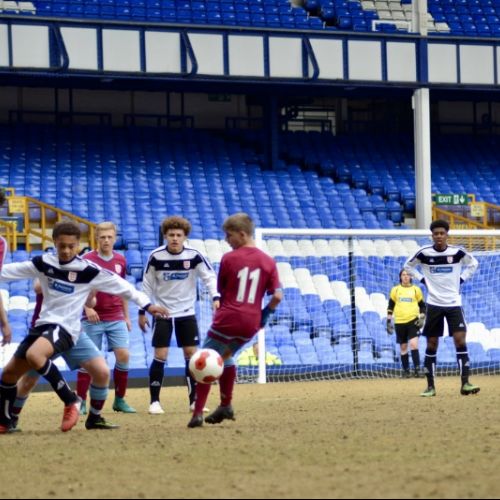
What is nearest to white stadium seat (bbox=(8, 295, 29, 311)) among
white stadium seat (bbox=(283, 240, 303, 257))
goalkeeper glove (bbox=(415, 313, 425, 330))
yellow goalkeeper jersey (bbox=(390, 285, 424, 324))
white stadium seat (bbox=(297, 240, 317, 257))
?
white stadium seat (bbox=(283, 240, 303, 257))

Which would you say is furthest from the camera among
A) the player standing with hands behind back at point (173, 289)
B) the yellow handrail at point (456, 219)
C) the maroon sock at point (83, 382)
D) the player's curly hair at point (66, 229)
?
the yellow handrail at point (456, 219)

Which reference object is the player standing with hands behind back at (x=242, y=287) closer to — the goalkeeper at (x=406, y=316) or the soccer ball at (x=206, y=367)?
the soccer ball at (x=206, y=367)

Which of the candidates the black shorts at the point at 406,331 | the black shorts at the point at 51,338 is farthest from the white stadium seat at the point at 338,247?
the black shorts at the point at 51,338

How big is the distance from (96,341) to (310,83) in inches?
752

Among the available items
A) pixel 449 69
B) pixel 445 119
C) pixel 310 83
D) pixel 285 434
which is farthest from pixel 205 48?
pixel 285 434

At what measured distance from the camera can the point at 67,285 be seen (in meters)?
10.8

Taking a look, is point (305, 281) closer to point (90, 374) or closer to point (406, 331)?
point (406, 331)

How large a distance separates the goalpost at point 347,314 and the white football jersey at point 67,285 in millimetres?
10736

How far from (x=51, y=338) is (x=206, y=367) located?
1.35 meters

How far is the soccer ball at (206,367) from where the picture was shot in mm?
10734

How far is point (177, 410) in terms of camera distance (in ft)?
46.4

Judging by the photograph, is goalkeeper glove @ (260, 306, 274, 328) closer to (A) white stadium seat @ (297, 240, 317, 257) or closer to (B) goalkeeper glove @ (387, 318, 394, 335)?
(B) goalkeeper glove @ (387, 318, 394, 335)

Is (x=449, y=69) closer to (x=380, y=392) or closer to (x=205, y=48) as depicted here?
(x=205, y=48)

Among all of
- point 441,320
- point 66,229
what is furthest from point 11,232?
point 66,229
